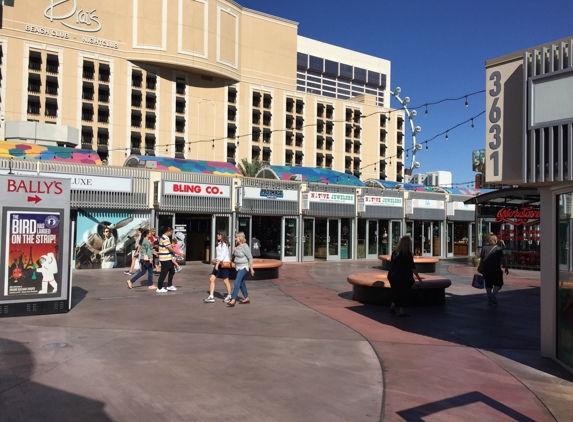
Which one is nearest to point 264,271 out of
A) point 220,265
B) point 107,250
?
point 220,265

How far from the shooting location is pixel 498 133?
6.88 metres

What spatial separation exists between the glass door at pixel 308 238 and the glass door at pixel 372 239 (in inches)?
153

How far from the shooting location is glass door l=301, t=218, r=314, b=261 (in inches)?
1005

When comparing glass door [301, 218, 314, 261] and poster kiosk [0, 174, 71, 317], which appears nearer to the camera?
poster kiosk [0, 174, 71, 317]

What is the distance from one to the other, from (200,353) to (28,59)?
174 feet

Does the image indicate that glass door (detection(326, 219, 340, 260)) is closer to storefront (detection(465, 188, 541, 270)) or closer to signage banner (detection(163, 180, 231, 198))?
signage banner (detection(163, 180, 231, 198))

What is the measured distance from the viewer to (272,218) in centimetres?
2489

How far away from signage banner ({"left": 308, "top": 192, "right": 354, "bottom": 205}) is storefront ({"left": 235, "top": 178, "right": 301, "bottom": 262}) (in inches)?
33.3

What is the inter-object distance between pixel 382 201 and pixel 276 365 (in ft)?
74.0

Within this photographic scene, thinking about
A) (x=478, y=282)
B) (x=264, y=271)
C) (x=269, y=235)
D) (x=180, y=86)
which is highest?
(x=180, y=86)

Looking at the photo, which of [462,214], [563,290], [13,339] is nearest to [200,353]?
[13,339]

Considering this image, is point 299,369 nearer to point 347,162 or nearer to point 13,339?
point 13,339

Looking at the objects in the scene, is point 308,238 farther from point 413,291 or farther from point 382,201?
point 413,291

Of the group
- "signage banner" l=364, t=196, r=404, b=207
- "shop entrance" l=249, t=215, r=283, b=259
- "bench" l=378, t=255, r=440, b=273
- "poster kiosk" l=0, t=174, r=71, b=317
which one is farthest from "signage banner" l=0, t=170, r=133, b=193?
"signage banner" l=364, t=196, r=404, b=207
